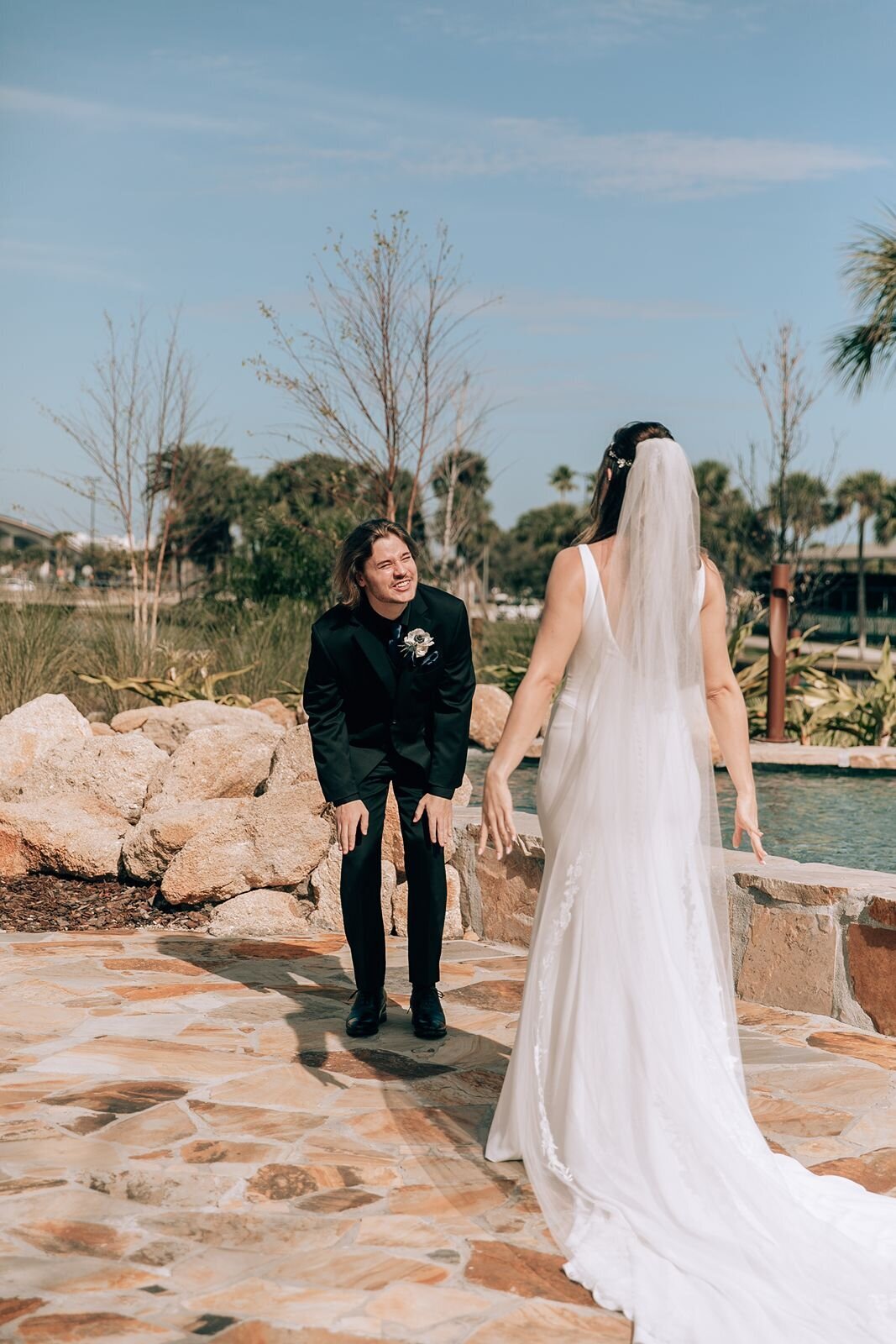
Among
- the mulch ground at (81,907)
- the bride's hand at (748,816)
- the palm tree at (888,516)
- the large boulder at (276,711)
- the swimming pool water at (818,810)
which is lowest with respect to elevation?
the mulch ground at (81,907)

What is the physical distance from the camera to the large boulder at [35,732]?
827 centimetres

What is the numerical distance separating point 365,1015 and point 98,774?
11.5 feet

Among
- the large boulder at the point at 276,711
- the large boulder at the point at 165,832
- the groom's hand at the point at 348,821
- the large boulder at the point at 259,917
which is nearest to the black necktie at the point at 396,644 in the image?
the groom's hand at the point at 348,821

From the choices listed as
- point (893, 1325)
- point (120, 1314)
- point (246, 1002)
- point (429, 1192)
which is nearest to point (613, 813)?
point (429, 1192)

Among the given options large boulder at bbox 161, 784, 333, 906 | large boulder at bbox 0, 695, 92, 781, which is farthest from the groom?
large boulder at bbox 0, 695, 92, 781

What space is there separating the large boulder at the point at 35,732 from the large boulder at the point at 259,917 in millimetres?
2509

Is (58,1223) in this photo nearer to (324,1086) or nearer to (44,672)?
(324,1086)

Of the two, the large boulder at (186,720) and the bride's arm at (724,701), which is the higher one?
the bride's arm at (724,701)

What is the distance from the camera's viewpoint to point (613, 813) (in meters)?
3.30

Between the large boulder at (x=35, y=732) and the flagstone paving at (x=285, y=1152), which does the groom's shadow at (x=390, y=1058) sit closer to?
the flagstone paving at (x=285, y=1152)

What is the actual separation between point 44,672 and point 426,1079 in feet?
24.7

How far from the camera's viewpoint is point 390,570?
431 cm

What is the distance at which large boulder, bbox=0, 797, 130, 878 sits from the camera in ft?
22.4

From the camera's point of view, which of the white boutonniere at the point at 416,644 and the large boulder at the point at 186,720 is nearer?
the white boutonniere at the point at 416,644
